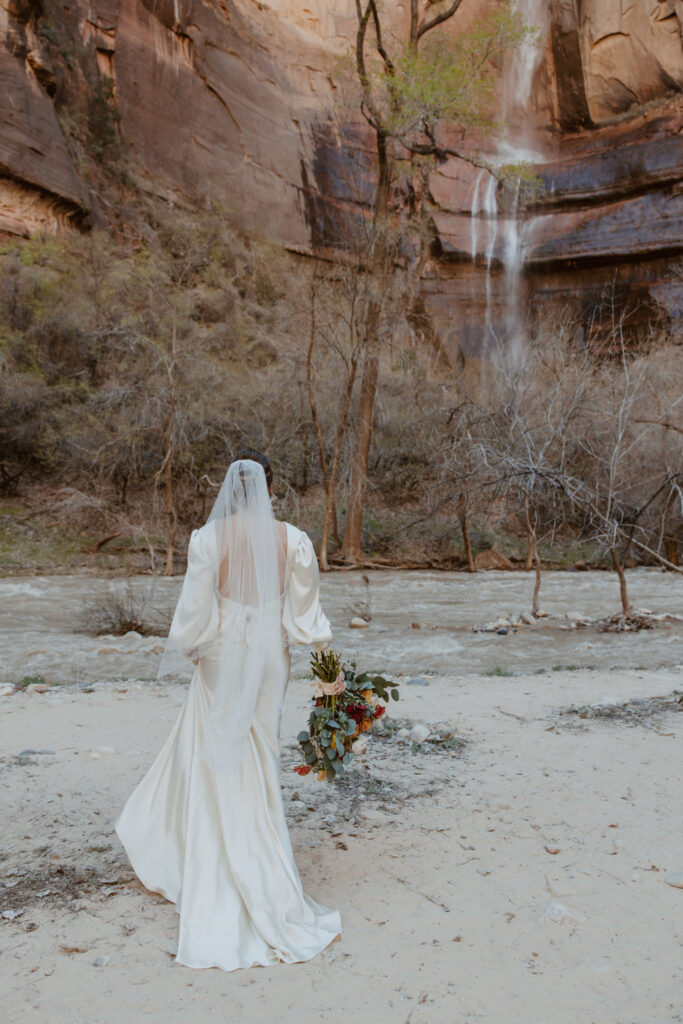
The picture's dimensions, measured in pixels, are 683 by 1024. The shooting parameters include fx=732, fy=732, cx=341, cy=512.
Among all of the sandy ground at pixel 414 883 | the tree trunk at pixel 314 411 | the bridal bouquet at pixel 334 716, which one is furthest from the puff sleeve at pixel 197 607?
the tree trunk at pixel 314 411

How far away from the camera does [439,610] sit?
44.0 feet

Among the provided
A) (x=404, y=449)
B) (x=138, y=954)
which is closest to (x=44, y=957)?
(x=138, y=954)

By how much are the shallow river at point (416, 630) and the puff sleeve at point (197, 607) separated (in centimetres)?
525

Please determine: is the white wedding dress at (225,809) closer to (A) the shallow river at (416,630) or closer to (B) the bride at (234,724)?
(B) the bride at (234,724)

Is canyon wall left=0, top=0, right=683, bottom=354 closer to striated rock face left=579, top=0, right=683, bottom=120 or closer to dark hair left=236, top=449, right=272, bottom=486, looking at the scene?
striated rock face left=579, top=0, right=683, bottom=120

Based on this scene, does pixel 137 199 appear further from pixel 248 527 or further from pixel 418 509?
pixel 248 527

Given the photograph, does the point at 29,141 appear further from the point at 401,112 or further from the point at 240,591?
the point at 240,591

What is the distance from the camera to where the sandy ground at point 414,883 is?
7.92 ft

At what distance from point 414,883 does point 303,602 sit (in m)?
1.38

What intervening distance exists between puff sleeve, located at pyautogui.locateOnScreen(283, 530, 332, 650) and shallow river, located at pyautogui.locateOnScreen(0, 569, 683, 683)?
210 inches

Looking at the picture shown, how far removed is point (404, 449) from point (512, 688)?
54.5 feet

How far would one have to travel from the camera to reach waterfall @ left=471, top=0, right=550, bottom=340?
32.8m

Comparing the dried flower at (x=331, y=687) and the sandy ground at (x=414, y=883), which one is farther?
the dried flower at (x=331, y=687)

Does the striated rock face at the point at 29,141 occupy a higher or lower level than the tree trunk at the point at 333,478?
higher
